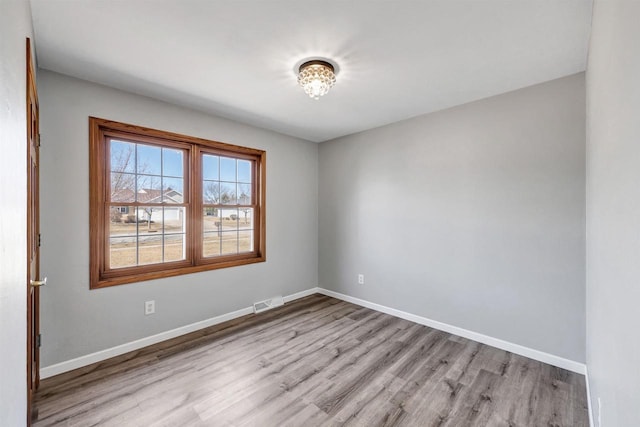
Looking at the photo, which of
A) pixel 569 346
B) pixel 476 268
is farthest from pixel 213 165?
pixel 569 346

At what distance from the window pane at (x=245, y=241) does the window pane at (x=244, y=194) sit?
427 millimetres

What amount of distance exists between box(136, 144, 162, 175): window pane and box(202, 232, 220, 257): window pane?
93cm

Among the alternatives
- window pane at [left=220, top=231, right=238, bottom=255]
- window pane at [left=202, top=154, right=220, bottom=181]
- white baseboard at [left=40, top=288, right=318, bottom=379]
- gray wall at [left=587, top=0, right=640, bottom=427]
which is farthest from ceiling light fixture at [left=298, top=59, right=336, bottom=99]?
white baseboard at [left=40, top=288, right=318, bottom=379]

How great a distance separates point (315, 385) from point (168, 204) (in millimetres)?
2369

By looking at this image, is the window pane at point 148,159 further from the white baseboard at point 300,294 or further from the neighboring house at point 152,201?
the white baseboard at point 300,294

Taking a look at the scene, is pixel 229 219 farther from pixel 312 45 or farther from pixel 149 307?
pixel 312 45

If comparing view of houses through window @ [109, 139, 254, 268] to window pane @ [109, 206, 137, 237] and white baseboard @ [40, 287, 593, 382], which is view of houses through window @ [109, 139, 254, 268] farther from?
white baseboard @ [40, 287, 593, 382]

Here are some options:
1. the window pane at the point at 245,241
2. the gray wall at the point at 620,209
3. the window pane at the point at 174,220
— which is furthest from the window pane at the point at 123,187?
the gray wall at the point at 620,209

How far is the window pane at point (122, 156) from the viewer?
105 inches

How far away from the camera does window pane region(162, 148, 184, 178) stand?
3.00 metres

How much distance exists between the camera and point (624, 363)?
2.83 ft

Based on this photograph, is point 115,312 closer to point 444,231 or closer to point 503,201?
point 444,231

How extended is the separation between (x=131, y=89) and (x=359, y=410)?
11.1 feet

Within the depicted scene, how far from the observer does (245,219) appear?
12.5 feet
